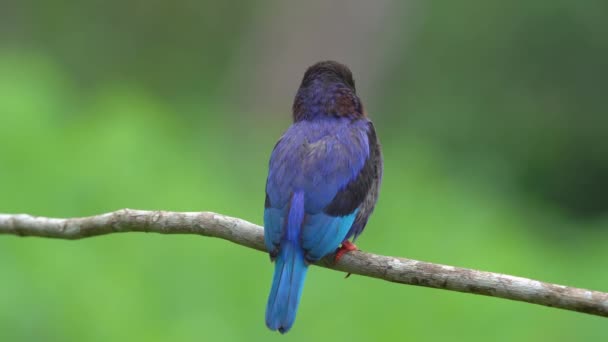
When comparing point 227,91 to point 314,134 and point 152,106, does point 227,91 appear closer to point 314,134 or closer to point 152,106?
point 152,106

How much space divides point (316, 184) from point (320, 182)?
3cm

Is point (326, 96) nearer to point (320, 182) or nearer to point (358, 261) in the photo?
point (320, 182)

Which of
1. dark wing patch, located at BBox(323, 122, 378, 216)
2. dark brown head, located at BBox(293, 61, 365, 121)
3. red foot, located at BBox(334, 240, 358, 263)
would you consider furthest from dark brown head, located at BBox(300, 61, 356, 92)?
red foot, located at BBox(334, 240, 358, 263)

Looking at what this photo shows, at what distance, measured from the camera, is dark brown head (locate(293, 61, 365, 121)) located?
15.9 ft

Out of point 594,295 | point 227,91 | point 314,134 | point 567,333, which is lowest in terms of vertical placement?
point 567,333

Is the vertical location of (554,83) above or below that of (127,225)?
above

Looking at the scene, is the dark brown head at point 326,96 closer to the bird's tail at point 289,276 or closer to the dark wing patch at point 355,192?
the dark wing patch at point 355,192

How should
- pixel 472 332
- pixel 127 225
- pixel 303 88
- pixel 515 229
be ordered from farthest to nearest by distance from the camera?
1. pixel 515 229
2. pixel 472 332
3. pixel 303 88
4. pixel 127 225

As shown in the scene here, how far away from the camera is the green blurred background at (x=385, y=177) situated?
6.30 metres

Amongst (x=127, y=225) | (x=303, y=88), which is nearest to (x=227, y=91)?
(x=303, y=88)

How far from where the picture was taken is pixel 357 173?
4.43m

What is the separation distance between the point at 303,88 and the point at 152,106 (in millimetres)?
3786

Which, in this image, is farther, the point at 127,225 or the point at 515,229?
the point at 515,229

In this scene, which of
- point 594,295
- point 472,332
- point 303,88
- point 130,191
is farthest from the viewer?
point 130,191
